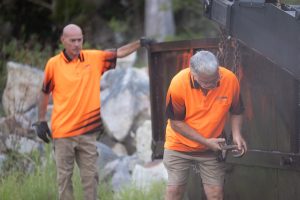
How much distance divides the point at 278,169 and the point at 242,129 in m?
0.63

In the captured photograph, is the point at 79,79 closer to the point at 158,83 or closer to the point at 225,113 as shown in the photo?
the point at 158,83

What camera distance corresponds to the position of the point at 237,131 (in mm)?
6852

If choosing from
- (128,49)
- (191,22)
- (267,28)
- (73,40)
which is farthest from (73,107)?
(191,22)

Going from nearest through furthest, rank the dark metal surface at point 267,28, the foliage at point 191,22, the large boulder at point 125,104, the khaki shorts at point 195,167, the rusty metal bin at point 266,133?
1. the dark metal surface at point 267,28
2. the rusty metal bin at point 266,133
3. the khaki shorts at point 195,167
4. the large boulder at point 125,104
5. the foliage at point 191,22

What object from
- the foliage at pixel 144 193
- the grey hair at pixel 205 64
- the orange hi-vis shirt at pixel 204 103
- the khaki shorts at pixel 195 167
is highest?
the grey hair at pixel 205 64

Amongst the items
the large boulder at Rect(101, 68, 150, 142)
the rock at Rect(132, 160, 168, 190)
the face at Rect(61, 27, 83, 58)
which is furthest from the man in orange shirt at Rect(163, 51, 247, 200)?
the large boulder at Rect(101, 68, 150, 142)

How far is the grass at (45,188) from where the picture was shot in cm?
895

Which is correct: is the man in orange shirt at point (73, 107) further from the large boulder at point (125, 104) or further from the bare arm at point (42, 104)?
the large boulder at point (125, 104)

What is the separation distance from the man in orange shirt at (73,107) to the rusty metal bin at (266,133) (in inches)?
47.2

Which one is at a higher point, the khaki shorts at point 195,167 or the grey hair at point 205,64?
the grey hair at point 205,64

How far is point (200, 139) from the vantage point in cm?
686

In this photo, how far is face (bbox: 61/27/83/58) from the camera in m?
8.47

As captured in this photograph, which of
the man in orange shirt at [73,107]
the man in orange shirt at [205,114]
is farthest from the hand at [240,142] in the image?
the man in orange shirt at [73,107]

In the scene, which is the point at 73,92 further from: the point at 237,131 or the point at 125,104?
the point at 125,104
